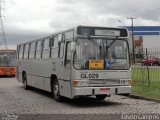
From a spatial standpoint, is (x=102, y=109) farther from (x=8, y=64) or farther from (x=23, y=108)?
(x=8, y=64)

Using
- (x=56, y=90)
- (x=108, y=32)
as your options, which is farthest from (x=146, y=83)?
(x=108, y=32)

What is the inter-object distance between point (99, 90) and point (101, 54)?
1319 millimetres

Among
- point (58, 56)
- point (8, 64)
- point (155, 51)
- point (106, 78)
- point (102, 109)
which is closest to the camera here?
point (102, 109)

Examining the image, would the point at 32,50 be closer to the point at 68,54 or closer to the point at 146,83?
the point at 146,83

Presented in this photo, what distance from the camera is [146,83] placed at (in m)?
22.0

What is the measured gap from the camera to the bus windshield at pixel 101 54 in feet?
50.0

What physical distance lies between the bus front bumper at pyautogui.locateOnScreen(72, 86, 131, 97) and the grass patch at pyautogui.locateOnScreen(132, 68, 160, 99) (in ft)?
6.08

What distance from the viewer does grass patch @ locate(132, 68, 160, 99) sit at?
18.2 m

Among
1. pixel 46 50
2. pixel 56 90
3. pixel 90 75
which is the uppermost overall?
pixel 46 50

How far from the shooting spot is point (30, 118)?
483 inches

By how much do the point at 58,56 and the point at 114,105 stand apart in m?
3.09

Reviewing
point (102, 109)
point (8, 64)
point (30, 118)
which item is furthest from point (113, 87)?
point (8, 64)

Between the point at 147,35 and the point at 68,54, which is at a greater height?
the point at 147,35

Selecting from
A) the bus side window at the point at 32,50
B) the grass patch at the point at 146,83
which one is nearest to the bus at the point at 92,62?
the grass patch at the point at 146,83
